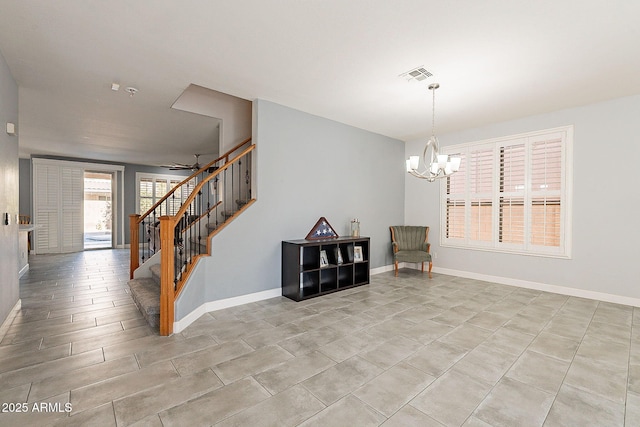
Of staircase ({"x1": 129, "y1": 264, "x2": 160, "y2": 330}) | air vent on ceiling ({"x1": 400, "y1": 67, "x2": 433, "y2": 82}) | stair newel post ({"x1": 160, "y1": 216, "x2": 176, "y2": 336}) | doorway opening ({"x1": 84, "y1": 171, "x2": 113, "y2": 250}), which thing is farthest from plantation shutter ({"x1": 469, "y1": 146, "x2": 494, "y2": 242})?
doorway opening ({"x1": 84, "y1": 171, "x2": 113, "y2": 250})

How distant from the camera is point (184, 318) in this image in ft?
10.6

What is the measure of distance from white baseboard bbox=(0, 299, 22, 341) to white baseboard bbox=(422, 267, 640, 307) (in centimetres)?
631

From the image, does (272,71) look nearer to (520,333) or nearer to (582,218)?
(520,333)

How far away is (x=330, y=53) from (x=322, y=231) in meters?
2.68

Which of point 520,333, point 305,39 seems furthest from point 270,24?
point 520,333

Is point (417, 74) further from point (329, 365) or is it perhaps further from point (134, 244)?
point (134, 244)

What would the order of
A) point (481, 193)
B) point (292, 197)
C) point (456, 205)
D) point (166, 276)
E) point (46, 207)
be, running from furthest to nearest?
point (46, 207)
point (456, 205)
point (481, 193)
point (292, 197)
point (166, 276)

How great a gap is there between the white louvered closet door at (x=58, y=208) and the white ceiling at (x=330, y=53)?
4628 millimetres

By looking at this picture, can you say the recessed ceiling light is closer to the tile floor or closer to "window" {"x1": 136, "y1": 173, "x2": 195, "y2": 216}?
the tile floor

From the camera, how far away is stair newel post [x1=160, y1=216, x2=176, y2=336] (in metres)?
3.02

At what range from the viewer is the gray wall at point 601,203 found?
407cm

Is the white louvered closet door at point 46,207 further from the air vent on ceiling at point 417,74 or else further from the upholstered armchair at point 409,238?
the air vent on ceiling at point 417,74

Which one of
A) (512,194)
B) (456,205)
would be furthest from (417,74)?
(456,205)

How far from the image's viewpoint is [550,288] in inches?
186
